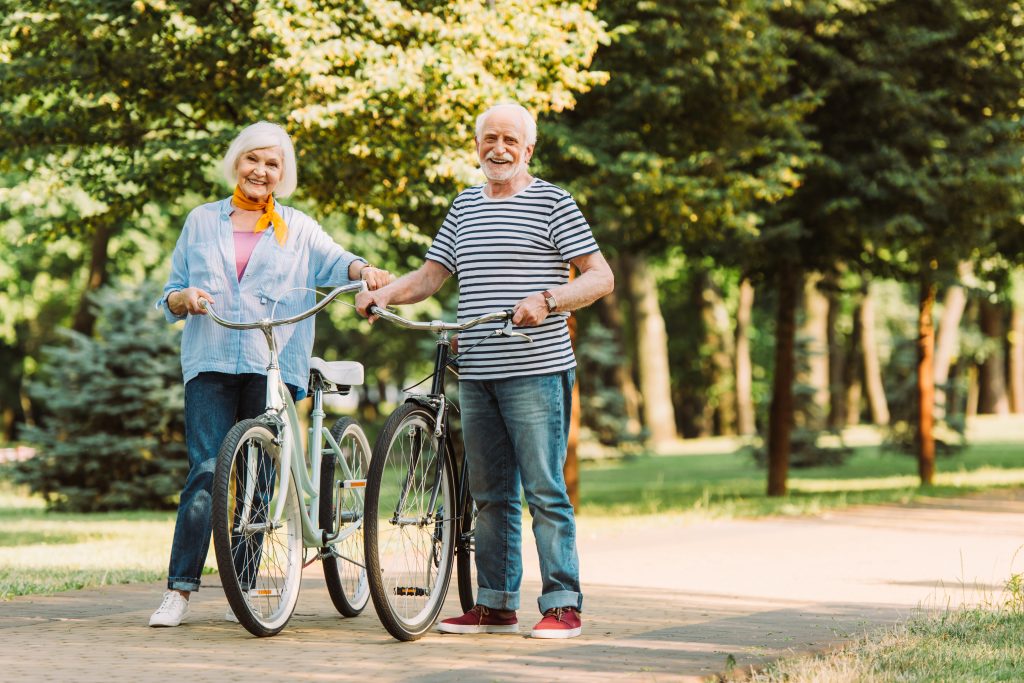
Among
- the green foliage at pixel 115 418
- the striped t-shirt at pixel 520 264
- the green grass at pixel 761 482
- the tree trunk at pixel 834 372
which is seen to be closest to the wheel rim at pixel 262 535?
the striped t-shirt at pixel 520 264

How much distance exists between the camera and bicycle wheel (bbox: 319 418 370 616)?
614 centimetres

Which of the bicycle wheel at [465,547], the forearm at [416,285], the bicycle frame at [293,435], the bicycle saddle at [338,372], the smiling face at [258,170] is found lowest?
the bicycle wheel at [465,547]

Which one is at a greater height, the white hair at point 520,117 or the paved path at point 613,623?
the white hair at point 520,117

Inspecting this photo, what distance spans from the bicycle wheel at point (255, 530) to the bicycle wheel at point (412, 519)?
39cm

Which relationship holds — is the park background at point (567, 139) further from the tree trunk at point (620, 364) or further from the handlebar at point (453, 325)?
the tree trunk at point (620, 364)

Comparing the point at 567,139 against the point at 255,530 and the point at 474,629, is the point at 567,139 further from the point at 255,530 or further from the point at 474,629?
the point at 255,530

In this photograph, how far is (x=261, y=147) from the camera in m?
6.18

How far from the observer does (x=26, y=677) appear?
4.77 meters

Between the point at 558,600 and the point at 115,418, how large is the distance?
13.5m

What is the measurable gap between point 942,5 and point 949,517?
564 centimetres

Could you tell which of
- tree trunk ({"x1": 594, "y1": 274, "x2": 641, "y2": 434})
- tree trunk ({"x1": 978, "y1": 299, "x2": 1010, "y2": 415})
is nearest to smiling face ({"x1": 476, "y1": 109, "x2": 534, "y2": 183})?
tree trunk ({"x1": 594, "y1": 274, "x2": 641, "y2": 434})

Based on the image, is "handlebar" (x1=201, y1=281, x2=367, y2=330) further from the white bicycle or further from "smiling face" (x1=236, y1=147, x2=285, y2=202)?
"smiling face" (x1=236, y1=147, x2=285, y2=202)

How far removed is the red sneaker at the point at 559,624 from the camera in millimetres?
5770

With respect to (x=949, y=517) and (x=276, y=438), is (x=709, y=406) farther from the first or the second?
(x=276, y=438)
